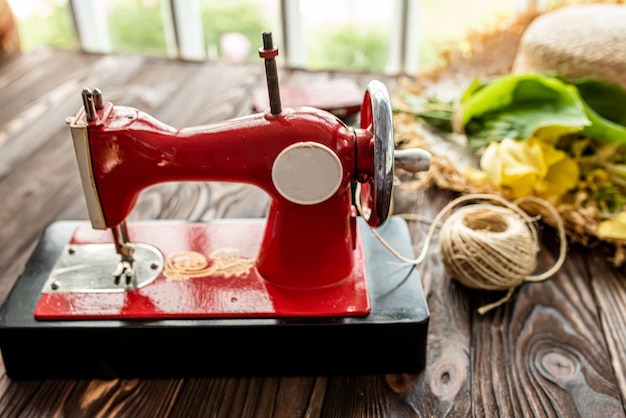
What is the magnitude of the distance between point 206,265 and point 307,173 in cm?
21

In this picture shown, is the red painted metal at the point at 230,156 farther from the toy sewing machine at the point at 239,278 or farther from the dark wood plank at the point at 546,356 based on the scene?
the dark wood plank at the point at 546,356

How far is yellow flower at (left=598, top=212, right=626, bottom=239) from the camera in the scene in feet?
3.21

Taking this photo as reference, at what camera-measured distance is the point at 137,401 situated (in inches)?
30.3

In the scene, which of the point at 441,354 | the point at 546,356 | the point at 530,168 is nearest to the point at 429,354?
the point at 441,354

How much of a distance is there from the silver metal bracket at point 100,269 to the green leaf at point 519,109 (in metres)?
0.60

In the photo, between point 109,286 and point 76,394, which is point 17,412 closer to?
point 76,394

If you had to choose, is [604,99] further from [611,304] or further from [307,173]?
[307,173]

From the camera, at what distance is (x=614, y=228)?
0.98m

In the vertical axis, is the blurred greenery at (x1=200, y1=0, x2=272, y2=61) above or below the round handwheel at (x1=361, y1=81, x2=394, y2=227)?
below

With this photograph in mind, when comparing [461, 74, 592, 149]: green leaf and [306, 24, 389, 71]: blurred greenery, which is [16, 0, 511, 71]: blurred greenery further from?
[461, 74, 592, 149]: green leaf

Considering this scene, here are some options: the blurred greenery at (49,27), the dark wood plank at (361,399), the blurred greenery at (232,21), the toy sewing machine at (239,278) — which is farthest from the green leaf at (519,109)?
the blurred greenery at (49,27)

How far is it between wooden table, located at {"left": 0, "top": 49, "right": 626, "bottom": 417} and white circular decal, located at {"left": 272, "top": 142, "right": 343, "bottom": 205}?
7.8 inches

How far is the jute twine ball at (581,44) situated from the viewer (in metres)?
1.15

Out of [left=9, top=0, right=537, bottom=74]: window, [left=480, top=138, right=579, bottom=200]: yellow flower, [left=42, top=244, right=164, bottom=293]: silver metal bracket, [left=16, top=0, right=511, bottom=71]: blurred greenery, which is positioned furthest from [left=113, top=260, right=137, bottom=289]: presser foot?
[left=16, top=0, right=511, bottom=71]: blurred greenery
